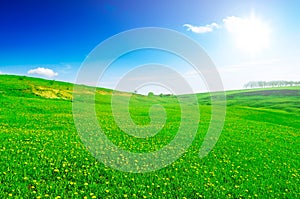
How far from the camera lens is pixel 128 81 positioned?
11375mm

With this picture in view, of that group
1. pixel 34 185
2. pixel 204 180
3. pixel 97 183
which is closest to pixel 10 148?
pixel 34 185

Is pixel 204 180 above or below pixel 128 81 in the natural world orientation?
below

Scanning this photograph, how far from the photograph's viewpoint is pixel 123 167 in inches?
434

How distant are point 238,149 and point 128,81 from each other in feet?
32.5

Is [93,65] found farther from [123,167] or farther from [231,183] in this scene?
[231,183]

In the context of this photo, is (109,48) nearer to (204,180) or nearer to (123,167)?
(123,167)

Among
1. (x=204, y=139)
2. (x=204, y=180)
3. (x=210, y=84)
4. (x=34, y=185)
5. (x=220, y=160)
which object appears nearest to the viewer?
(x=34, y=185)

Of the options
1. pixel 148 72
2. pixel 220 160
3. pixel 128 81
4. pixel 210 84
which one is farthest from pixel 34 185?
pixel 220 160

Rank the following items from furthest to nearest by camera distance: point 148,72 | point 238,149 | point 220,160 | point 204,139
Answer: point 204,139 < point 238,149 < point 220,160 < point 148,72

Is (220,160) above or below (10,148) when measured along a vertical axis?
below

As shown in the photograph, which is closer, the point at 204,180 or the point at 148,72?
the point at 204,180

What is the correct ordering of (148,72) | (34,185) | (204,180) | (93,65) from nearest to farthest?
1. (34,185)
2. (93,65)
3. (204,180)
4. (148,72)

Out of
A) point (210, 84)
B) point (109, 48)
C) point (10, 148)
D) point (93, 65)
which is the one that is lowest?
point (10, 148)

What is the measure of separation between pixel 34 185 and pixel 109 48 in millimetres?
5201
